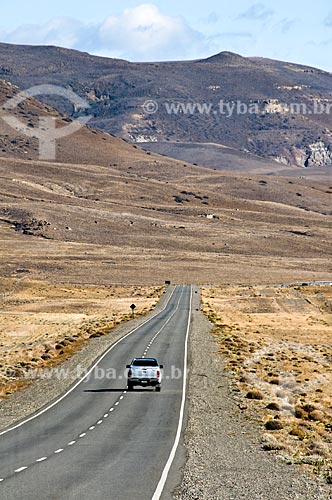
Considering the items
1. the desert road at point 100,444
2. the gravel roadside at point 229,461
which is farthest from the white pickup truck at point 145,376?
the gravel roadside at point 229,461

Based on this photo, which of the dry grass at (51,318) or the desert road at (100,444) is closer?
the desert road at (100,444)

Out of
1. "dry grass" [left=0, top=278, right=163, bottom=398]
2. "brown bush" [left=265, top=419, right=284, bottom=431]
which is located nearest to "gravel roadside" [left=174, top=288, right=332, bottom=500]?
"brown bush" [left=265, top=419, right=284, bottom=431]

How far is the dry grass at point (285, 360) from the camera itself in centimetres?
2728

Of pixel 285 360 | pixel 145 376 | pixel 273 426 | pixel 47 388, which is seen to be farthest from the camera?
pixel 285 360

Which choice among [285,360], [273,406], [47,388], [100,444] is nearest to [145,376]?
[47,388]

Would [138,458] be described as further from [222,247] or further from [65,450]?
[222,247]

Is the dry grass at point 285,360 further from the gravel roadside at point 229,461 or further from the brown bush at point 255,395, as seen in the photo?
the gravel roadside at point 229,461

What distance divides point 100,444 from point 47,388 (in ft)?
50.6

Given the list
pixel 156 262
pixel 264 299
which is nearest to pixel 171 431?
pixel 264 299

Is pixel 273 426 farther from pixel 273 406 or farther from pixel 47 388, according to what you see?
pixel 47 388

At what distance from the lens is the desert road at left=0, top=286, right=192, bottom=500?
1897cm

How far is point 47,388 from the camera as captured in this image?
132ft

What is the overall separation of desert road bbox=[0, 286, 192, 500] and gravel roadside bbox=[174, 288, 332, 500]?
1.81 ft

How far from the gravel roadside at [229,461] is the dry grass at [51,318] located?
10.9m
